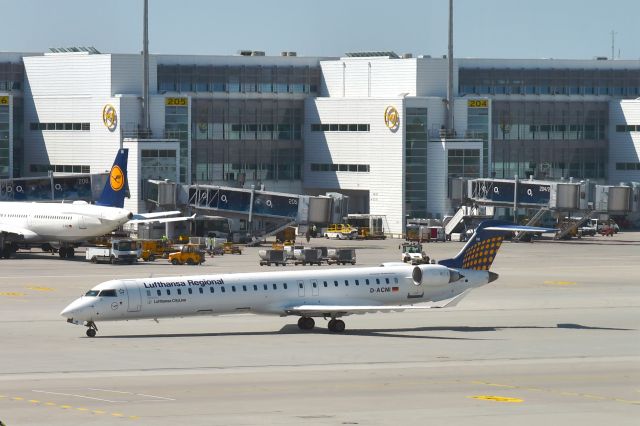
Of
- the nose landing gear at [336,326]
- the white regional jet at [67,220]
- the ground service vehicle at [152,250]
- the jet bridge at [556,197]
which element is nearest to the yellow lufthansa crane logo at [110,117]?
the white regional jet at [67,220]

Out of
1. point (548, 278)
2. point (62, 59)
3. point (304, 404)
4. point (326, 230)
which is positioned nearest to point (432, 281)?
point (304, 404)

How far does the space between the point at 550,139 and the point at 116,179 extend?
66.3 meters

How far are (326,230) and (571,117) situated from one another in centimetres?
3477

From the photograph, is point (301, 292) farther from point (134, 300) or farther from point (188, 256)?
point (188, 256)

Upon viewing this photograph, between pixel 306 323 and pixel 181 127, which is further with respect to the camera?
pixel 181 127

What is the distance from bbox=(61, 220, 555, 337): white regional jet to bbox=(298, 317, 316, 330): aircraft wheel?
0.15 ft

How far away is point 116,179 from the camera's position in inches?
4660

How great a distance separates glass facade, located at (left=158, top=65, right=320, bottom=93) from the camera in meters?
160

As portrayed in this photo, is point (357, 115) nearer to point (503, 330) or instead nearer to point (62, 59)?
point (62, 59)

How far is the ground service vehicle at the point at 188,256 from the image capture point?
368 ft

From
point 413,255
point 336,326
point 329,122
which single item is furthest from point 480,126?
point 336,326

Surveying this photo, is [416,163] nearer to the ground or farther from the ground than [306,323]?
farther from the ground

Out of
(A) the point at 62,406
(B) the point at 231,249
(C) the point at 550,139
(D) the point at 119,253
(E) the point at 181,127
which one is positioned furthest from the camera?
(C) the point at 550,139

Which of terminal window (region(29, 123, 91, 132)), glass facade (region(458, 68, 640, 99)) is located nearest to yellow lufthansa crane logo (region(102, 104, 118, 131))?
terminal window (region(29, 123, 91, 132))
